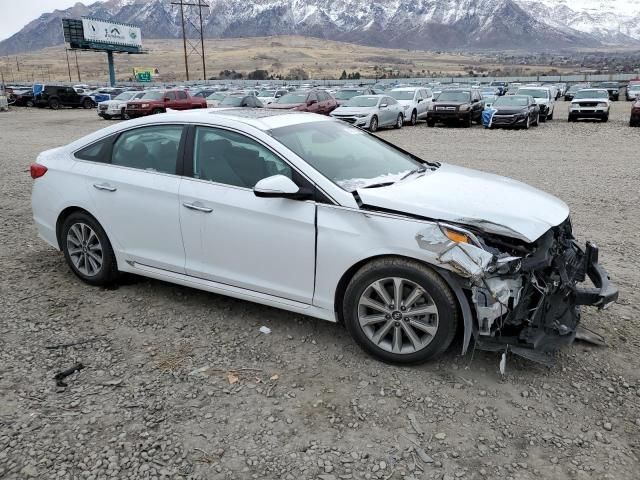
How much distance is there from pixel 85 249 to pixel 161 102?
23830 mm

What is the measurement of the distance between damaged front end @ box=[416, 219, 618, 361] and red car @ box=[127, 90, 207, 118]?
25.0 m

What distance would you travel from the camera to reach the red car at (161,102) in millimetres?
26234

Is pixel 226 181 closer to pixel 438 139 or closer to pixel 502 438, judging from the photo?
pixel 502 438

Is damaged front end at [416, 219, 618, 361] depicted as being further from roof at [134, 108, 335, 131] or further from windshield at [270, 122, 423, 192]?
roof at [134, 108, 335, 131]

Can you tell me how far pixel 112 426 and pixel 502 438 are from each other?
2.16 m

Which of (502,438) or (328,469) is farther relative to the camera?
(502,438)

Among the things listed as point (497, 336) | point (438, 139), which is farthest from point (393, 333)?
point (438, 139)

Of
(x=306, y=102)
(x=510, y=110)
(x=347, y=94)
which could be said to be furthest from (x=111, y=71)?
(x=510, y=110)

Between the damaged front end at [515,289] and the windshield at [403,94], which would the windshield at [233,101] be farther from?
the damaged front end at [515,289]

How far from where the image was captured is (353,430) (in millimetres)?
3127

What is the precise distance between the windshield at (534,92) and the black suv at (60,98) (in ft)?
97.4

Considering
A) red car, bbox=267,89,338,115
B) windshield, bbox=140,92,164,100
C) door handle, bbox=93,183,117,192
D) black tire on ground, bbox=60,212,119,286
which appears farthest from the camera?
windshield, bbox=140,92,164,100

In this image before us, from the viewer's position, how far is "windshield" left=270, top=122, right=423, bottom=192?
13.3 feet

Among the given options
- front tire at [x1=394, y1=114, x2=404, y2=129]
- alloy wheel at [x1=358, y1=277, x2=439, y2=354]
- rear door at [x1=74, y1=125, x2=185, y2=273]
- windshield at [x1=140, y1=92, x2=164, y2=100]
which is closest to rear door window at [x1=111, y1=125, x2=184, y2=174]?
rear door at [x1=74, y1=125, x2=185, y2=273]
